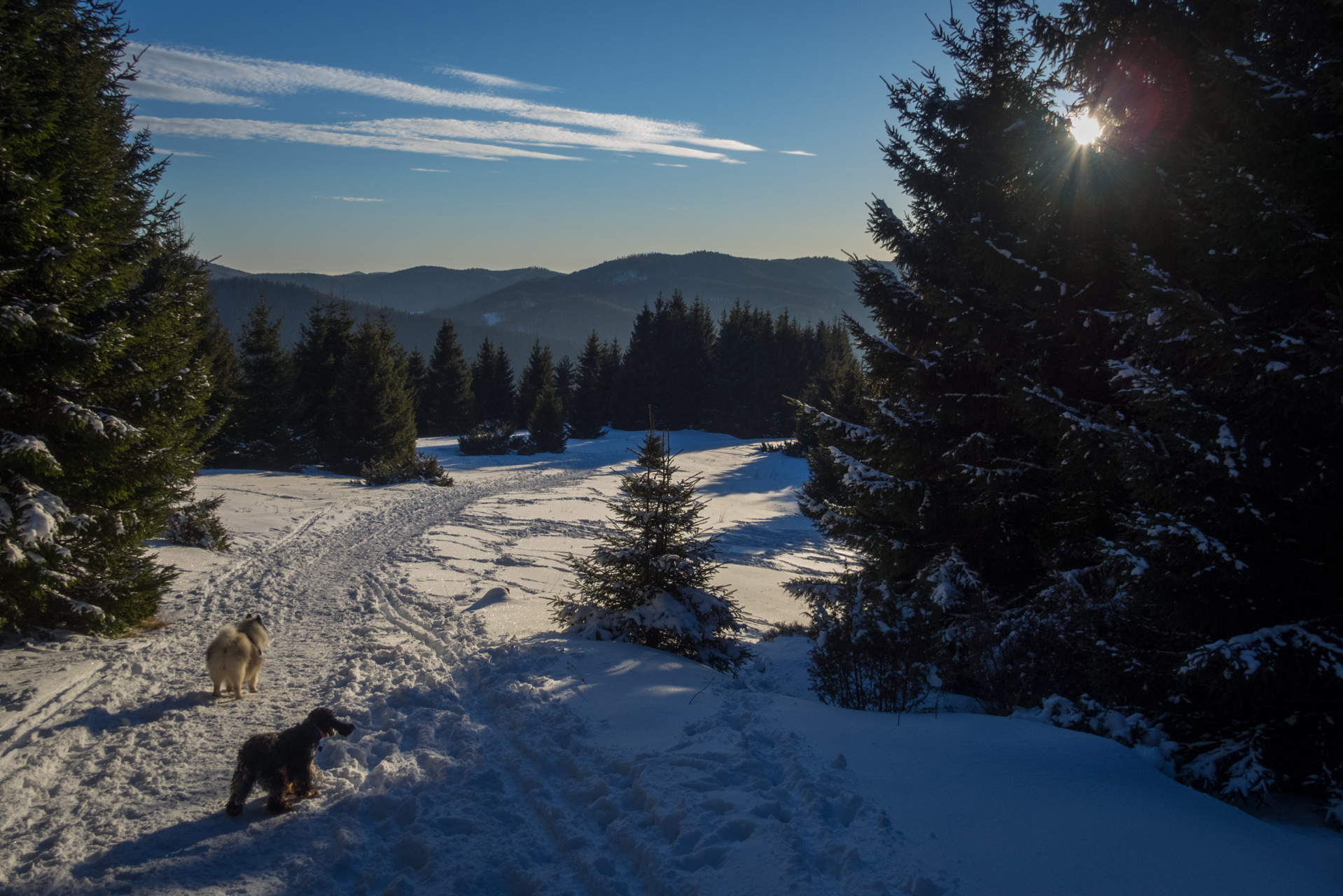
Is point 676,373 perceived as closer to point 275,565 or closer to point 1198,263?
point 275,565

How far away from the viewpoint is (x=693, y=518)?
27.5ft

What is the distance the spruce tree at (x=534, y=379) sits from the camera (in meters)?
50.8

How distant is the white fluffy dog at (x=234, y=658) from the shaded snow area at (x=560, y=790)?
0.20m

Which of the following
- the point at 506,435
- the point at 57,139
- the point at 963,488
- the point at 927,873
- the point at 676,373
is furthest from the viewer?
the point at 676,373

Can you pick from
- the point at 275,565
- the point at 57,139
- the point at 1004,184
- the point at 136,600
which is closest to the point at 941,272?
the point at 1004,184

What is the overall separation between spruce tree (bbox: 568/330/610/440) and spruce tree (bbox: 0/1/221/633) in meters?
41.6

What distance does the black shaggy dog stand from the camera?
395 centimetres

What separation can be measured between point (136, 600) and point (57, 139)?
500cm

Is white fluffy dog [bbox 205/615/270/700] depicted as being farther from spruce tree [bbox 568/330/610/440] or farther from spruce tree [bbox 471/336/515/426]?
spruce tree [bbox 471/336/515/426]

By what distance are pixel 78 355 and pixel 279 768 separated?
5.10 m

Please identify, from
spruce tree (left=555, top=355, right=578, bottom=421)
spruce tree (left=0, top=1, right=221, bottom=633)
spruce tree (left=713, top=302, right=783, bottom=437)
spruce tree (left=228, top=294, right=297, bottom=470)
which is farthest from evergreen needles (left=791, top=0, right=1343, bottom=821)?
spruce tree (left=555, top=355, right=578, bottom=421)

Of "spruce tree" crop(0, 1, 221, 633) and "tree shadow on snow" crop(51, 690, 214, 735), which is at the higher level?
"spruce tree" crop(0, 1, 221, 633)

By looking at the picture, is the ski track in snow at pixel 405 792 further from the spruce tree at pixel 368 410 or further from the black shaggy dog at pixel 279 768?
the spruce tree at pixel 368 410

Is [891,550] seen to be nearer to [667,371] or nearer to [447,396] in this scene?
[447,396]
